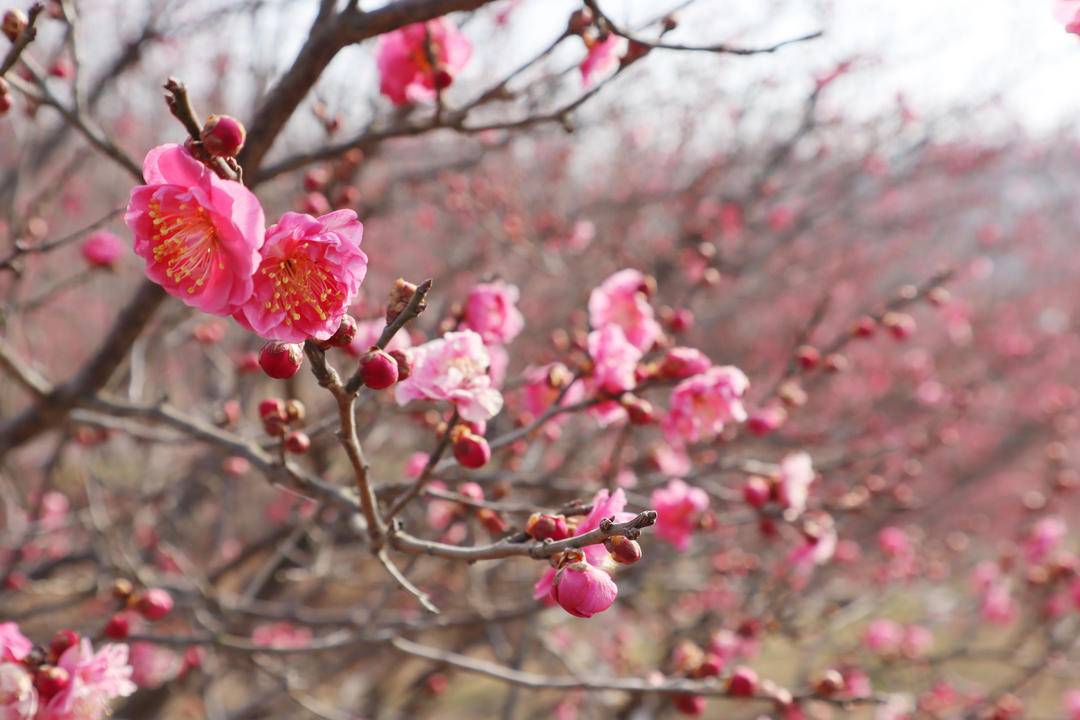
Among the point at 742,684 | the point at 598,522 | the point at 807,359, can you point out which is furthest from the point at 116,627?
the point at 807,359

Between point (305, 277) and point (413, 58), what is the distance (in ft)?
3.92

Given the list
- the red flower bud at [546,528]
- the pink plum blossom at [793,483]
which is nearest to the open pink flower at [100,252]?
the red flower bud at [546,528]

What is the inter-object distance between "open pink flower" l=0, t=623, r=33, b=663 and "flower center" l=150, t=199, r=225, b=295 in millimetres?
787

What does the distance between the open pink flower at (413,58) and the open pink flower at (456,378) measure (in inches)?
35.4

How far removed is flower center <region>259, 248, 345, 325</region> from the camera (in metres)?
1.11

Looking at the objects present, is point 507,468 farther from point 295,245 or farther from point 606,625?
point 606,625

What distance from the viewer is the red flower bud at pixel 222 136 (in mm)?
990

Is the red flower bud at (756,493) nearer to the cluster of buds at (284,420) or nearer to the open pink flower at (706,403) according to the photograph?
the open pink flower at (706,403)

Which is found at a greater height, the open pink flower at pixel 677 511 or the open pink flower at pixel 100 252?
the open pink flower at pixel 100 252

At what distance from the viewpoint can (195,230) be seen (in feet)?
4.03

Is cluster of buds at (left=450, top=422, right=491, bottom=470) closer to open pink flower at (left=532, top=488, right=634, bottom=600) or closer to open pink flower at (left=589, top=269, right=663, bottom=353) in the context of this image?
open pink flower at (left=532, top=488, right=634, bottom=600)

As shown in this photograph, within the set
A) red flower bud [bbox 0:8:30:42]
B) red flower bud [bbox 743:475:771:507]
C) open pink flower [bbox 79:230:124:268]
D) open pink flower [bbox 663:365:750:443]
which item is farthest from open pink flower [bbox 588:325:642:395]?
open pink flower [bbox 79:230:124:268]

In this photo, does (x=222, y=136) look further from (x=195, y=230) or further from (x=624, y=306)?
(x=624, y=306)

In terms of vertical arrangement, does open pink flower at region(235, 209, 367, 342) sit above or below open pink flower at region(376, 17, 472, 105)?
below
